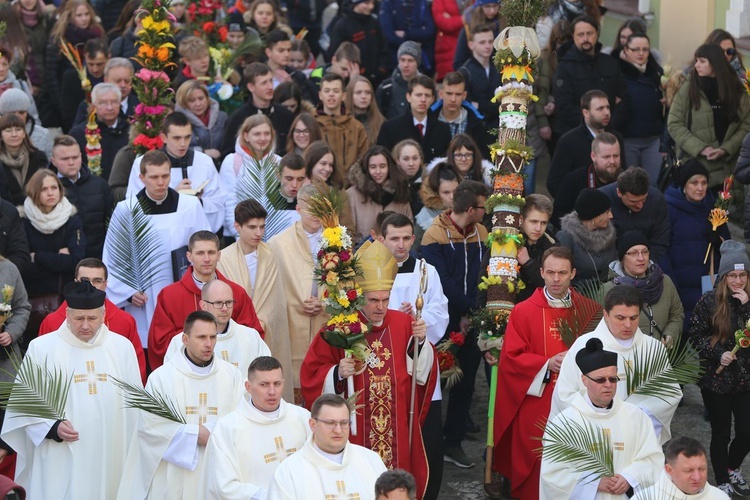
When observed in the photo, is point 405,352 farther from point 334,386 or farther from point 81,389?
point 81,389

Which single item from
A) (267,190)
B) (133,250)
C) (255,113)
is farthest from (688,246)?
(133,250)

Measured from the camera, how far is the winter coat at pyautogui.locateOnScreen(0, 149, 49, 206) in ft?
44.7

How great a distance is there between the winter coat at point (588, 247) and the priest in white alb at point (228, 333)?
287cm

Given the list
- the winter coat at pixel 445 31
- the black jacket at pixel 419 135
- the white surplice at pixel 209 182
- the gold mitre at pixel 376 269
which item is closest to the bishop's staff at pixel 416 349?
the gold mitre at pixel 376 269

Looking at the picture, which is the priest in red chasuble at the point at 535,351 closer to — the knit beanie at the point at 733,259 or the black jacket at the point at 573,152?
the knit beanie at the point at 733,259

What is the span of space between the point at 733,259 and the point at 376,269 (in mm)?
3103

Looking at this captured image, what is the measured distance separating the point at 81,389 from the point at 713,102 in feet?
23.1

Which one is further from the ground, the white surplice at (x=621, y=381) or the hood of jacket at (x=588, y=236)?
the hood of jacket at (x=588, y=236)

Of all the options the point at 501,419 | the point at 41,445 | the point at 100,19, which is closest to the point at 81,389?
the point at 41,445

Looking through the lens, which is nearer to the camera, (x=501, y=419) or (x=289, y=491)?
(x=289, y=491)

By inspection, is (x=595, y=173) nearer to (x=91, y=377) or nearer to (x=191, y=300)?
(x=191, y=300)

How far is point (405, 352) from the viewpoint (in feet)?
37.0

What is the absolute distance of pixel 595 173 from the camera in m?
13.8

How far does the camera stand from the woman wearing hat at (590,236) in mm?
12664
